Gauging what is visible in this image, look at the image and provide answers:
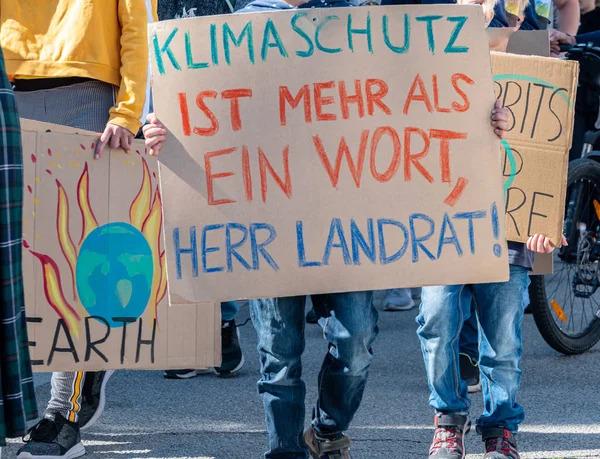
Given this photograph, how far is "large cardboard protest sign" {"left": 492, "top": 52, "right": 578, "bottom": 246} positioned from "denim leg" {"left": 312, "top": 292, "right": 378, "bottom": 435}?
692 millimetres

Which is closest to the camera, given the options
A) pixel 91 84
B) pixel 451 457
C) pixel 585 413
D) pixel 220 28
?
pixel 220 28

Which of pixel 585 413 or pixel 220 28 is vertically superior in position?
pixel 220 28

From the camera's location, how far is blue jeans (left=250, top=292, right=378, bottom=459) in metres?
3.10

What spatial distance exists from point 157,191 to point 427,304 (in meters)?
0.96

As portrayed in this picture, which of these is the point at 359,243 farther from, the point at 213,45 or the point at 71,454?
the point at 71,454

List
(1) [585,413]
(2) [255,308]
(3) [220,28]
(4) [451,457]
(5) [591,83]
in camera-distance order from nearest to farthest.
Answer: (3) [220,28], (2) [255,308], (4) [451,457], (1) [585,413], (5) [591,83]

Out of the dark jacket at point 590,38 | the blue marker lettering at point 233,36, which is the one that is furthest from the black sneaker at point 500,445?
the dark jacket at point 590,38

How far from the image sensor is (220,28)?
9.65 feet

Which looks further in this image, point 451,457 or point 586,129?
point 586,129

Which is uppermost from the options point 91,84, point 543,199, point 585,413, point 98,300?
point 91,84

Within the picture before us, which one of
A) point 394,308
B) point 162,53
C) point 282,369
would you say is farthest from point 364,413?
point 394,308

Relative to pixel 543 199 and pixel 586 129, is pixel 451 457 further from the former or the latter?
pixel 586 129

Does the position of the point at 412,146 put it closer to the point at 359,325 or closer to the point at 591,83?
the point at 359,325

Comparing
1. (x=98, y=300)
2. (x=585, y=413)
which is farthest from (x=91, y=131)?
(x=585, y=413)
